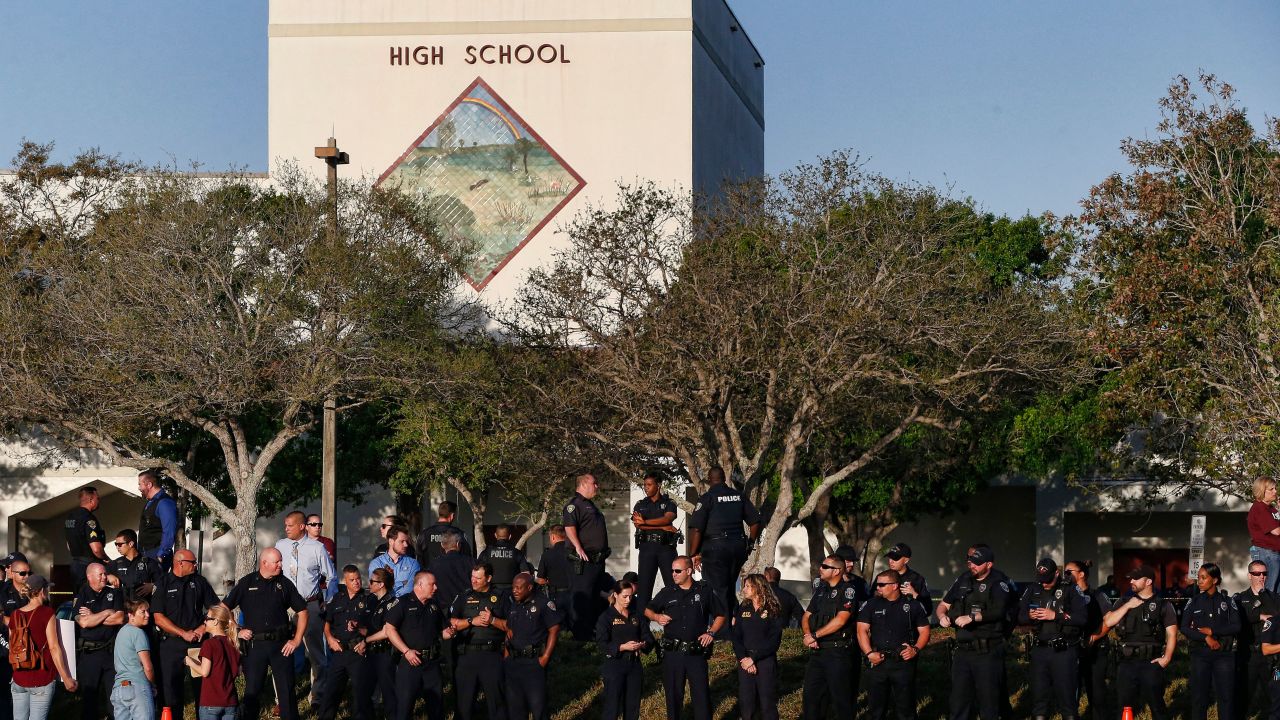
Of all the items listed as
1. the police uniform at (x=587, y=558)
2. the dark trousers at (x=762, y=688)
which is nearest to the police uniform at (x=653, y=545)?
the police uniform at (x=587, y=558)

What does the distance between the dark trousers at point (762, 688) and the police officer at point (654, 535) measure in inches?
86.3

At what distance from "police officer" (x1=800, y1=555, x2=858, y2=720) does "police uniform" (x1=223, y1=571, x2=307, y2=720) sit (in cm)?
540

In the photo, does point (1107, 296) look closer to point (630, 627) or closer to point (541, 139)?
point (630, 627)

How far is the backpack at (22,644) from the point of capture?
15.3 m

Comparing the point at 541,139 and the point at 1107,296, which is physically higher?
the point at 541,139

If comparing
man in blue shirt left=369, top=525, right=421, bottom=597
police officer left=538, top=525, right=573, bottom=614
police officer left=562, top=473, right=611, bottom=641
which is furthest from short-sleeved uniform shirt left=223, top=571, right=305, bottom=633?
police officer left=538, top=525, right=573, bottom=614

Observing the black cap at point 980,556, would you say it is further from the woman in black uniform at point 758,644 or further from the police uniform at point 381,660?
the police uniform at point 381,660

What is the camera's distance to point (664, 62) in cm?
5244

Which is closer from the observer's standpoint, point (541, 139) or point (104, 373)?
point (104, 373)

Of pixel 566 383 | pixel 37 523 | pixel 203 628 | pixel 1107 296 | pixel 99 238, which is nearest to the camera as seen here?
pixel 203 628

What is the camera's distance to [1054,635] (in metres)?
17.2

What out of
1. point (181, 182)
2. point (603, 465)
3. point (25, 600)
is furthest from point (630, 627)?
point (181, 182)

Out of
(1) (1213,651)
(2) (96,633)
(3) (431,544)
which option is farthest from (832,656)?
(2) (96,633)

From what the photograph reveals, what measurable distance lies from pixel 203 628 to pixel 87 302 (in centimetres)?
1646
